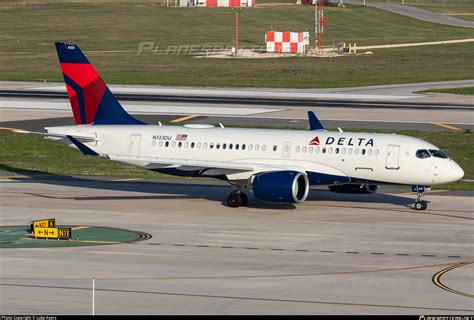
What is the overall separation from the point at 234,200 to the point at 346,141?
6.70 m

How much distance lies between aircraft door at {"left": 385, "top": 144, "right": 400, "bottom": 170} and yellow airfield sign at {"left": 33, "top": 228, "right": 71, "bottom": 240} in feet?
56.6

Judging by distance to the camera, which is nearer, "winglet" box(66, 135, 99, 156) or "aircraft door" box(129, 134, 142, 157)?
"winglet" box(66, 135, 99, 156)

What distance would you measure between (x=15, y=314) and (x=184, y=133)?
89.6 feet

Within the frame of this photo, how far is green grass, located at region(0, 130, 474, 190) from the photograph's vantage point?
2825 inches

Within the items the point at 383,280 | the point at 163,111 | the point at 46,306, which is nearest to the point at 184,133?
the point at 383,280

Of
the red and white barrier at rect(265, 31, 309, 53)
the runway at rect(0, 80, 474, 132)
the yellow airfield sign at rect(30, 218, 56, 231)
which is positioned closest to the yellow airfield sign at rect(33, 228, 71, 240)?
the yellow airfield sign at rect(30, 218, 56, 231)

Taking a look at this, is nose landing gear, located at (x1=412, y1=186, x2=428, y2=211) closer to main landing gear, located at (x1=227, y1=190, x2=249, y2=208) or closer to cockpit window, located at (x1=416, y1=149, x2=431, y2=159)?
cockpit window, located at (x1=416, y1=149, x2=431, y2=159)

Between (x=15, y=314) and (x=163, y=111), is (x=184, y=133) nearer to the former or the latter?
(x=15, y=314)

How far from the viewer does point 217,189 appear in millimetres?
65562

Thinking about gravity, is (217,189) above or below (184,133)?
below

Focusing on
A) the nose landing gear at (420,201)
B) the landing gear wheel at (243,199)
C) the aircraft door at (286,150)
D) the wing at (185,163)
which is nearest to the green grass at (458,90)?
the nose landing gear at (420,201)

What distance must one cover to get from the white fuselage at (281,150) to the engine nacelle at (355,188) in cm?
141

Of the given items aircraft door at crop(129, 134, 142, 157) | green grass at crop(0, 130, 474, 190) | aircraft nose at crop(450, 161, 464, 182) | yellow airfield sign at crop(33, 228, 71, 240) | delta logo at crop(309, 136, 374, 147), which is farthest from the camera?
green grass at crop(0, 130, 474, 190)

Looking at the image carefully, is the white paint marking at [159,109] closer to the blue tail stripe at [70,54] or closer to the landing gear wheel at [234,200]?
the blue tail stripe at [70,54]
